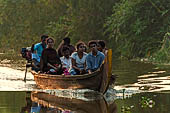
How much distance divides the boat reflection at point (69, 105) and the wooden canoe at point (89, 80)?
0.48m

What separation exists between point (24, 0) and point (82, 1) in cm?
870

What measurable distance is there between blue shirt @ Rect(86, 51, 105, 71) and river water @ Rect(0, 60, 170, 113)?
77 centimetres

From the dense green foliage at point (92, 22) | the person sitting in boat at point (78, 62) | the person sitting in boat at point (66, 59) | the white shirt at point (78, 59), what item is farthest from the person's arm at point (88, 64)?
the dense green foliage at point (92, 22)

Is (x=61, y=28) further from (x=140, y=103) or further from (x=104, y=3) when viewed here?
(x=140, y=103)

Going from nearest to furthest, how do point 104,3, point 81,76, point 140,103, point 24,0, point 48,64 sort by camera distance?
1. point 140,103
2. point 81,76
3. point 48,64
4. point 104,3
5. point 24,0

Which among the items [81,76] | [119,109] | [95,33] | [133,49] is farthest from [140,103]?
[95,33]

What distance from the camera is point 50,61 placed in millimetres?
15578

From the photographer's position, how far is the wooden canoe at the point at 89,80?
13319 millimetres

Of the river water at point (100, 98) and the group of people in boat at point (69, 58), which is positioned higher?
the group of people in boat at point (69, 58)

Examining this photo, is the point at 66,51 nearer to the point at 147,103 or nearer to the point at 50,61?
the point at 50,61

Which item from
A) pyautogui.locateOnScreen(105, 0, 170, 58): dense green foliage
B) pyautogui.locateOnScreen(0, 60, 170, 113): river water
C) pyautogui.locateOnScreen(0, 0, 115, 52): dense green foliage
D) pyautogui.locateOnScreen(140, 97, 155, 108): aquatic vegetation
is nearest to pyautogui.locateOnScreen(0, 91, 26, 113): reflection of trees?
pyautogui.locateOnScreen(0, 60, 170, 113): river water

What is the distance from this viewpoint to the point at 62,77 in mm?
14422

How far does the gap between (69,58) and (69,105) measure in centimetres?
380

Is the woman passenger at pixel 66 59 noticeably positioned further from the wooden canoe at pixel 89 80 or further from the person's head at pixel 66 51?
the wooden canoe at pixel 89 80
